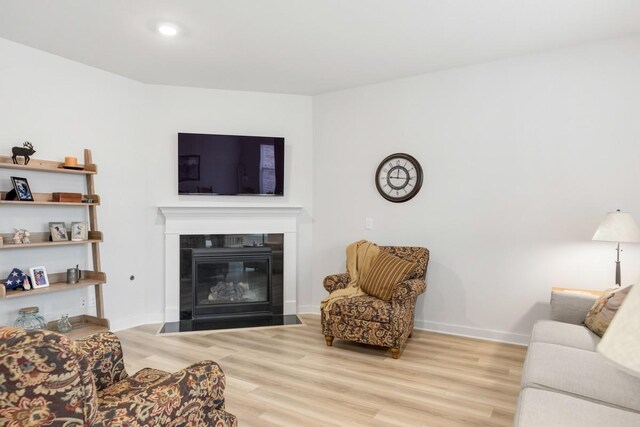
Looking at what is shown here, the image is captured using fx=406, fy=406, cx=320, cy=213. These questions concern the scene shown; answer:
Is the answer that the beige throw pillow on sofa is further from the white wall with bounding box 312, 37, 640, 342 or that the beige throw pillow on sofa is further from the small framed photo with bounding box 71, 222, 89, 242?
the small framed photo with bounding box 71, 222, 89, 242

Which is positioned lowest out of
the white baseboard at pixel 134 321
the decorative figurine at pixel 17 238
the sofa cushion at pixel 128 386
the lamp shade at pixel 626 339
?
the white baseboard at pixel 134 321

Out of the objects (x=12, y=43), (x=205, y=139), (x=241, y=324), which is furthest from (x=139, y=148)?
(x=241, y=324)

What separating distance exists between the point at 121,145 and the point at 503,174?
3962 millimetres

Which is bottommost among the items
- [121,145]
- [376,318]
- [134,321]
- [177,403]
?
[134,321]

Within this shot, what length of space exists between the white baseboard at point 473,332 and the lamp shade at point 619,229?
1.26m

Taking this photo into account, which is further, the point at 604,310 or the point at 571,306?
the point at 571,306

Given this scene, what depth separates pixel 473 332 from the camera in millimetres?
4043

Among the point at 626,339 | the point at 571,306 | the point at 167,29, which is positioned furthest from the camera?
the point at 167,29

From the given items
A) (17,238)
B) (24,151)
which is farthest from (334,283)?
(24,151)

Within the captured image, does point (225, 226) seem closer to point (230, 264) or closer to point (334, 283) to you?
point (230, 264)

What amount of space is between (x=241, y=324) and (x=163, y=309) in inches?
37.9

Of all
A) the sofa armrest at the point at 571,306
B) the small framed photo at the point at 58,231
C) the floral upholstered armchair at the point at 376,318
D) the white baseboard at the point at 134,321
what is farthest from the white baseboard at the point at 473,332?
the small framed photo at the point at 58,231

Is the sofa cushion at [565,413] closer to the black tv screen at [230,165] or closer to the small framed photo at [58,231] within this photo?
the black tv screen at [230,165]

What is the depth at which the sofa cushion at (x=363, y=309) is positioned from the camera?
3436 millimetres
